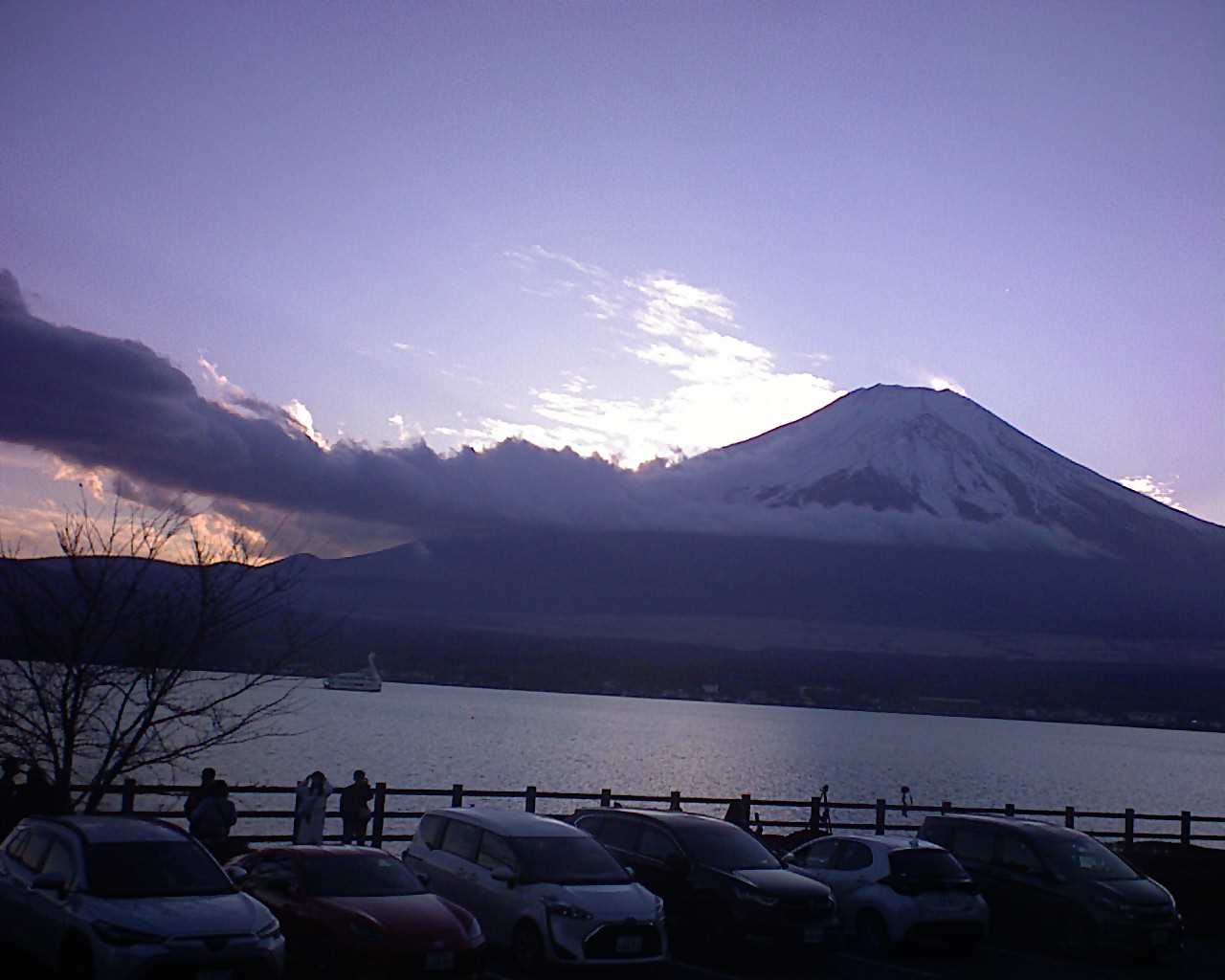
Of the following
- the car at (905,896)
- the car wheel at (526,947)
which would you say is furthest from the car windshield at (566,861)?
the car at (905,896)

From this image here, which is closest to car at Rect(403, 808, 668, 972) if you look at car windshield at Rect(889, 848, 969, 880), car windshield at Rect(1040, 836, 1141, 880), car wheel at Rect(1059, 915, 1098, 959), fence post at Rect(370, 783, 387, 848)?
car windshield at Rect(889, 848, 969, 880)

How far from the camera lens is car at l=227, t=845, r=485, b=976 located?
10734mm

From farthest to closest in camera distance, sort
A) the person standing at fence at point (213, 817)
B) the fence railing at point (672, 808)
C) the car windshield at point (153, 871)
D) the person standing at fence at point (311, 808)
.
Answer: the fence railing at point (672, 808) → the person standing at fence at point (311, 808) → the person standing at fence at point (213, 817) → the car windshield at point (153, 871)

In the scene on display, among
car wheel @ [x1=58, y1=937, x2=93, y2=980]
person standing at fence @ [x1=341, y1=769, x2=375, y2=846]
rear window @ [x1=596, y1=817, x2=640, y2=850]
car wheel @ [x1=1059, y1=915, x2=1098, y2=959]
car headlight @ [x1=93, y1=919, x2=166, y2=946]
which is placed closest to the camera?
car headlight @ [x1=93, y1=919, x2=166, y2=946]

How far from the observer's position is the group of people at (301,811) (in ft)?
52.9

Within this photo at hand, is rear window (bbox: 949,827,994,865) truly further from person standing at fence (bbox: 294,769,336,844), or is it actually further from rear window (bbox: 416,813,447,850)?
person standing at fence (bbox: 294,769,336,844)

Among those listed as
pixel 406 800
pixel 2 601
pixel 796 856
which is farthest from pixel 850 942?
pixel 406 800

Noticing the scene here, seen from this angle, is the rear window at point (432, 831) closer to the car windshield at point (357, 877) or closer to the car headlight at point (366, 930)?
the car windshield at point (357, 877)

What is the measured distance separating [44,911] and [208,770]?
25.6ft

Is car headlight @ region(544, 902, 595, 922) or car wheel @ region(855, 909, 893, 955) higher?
car headlight @ region(544, 902, 595, 922)

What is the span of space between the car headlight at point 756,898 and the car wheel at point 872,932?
2032mm

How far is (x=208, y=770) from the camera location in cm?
1800

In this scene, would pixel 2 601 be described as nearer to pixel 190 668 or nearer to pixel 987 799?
pixel 190 668

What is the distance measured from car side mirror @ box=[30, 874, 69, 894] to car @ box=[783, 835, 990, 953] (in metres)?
8.60
